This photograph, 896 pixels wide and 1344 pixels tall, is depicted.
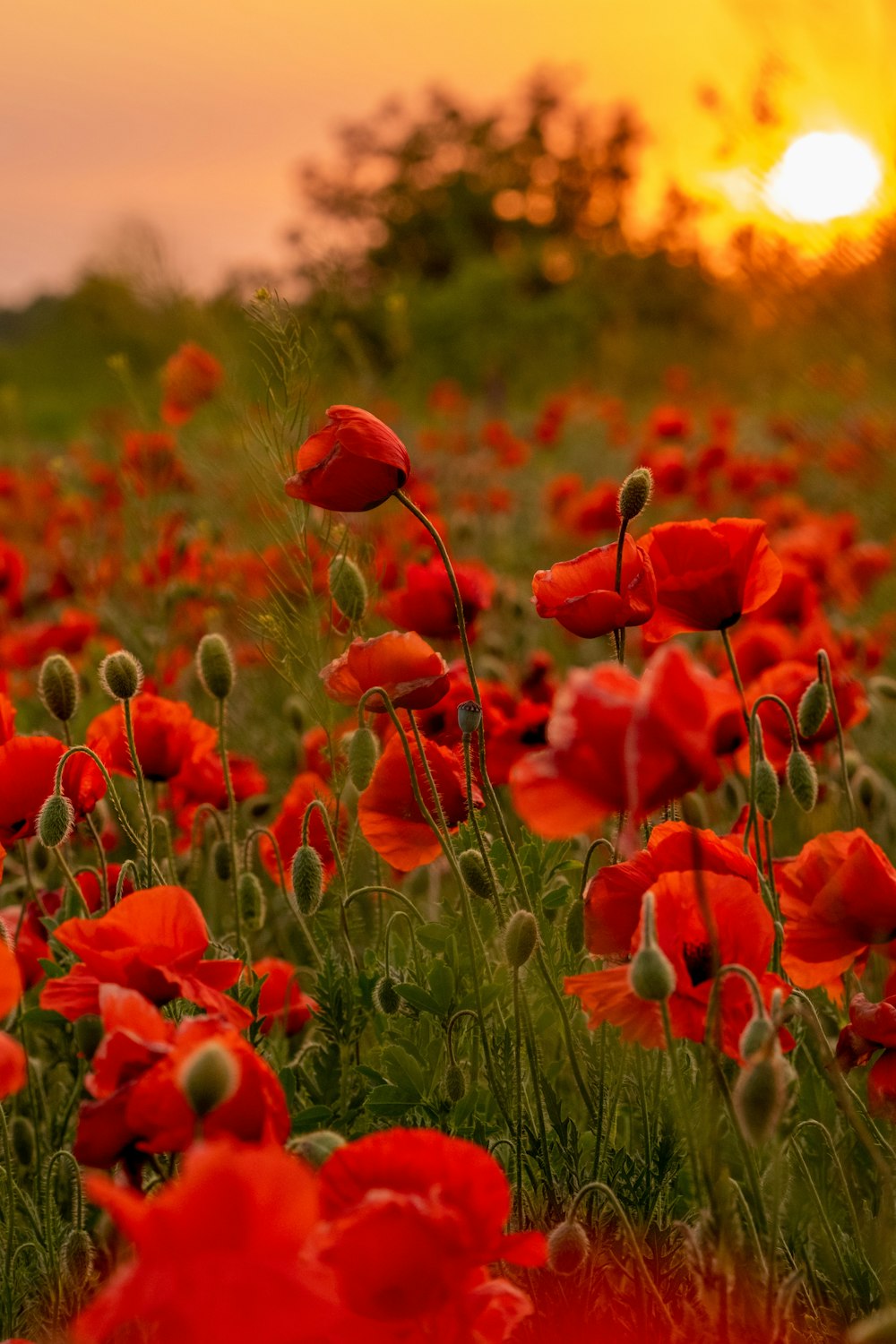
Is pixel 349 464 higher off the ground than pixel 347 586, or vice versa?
pixel 349 464

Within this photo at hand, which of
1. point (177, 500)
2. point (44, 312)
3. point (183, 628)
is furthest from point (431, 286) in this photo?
point (183, 628)

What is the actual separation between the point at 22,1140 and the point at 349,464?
106cm

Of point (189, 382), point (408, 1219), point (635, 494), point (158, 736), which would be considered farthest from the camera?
point (189, 382)

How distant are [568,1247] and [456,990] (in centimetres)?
42

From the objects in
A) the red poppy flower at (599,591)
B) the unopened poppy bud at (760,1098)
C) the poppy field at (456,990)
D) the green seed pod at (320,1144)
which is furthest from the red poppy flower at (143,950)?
the red poppy flower at (599,591)

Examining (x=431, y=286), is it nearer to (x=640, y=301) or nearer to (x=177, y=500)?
(x=640, y=301)

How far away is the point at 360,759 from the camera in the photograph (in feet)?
5.29

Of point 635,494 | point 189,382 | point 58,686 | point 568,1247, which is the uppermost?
point 189,382

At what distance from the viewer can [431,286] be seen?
79.6 ft

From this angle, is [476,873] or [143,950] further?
[476,873]

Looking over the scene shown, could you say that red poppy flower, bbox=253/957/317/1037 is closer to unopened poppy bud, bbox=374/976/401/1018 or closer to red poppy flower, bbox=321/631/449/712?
unopened poppy bud, bbox=374/976/401/1018

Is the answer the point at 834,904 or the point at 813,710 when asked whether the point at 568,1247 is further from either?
the point at 813,710

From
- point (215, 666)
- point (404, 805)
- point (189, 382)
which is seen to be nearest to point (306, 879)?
point (404, 805)

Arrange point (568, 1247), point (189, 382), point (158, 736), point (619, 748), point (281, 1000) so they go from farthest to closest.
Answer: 1. point (189, 382)
2. point (158, 736)
3. point (281, 1000)
4. point (568, 1247)
5. point (619, 748)
